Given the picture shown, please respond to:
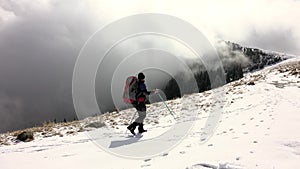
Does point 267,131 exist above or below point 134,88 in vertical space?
below

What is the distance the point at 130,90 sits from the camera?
13.1m

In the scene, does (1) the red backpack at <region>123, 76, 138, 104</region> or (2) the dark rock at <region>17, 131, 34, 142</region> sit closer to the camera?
(1) the red backpack at <region>123, 76, 138, 104</region>

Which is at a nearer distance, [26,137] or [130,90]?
[130,90]

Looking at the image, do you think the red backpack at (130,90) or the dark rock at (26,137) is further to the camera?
the dark rock at (26,137)

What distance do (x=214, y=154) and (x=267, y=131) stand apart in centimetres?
289

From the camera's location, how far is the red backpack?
512 inches

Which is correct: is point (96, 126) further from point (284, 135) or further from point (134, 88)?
point (284, 135)

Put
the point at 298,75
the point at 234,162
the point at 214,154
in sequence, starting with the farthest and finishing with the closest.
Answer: the point at 298,75, the point at 214,154, the point at 234,162

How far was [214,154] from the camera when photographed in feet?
23.7

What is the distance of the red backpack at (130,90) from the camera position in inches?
512

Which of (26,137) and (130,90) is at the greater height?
(130,90)

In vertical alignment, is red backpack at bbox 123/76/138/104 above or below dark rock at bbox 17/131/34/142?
above

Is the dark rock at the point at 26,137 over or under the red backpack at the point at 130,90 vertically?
under

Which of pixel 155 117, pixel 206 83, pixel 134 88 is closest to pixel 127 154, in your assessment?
pixel 134 88
